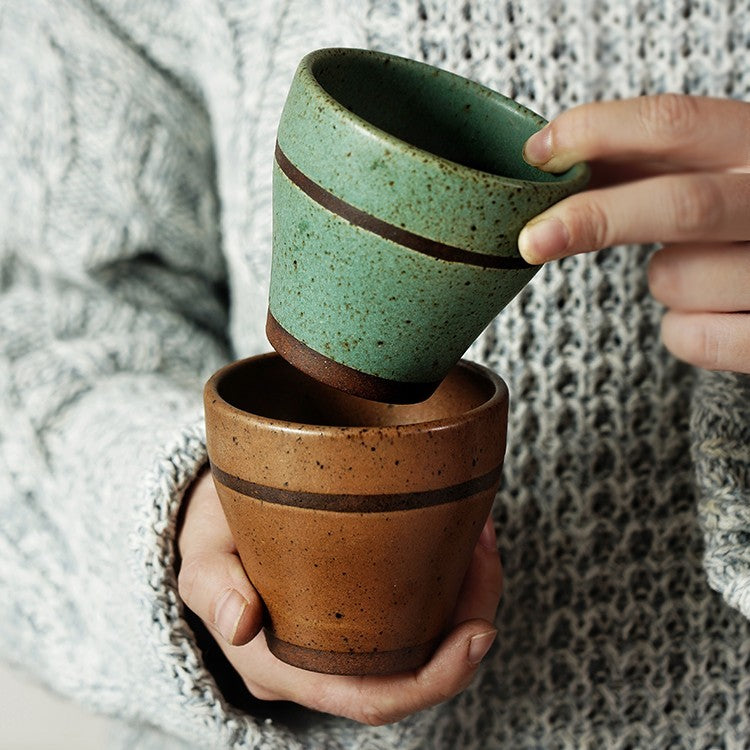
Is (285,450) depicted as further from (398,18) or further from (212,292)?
(212,292)

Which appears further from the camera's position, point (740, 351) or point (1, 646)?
point (1, 646)

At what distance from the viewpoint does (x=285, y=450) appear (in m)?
0.46

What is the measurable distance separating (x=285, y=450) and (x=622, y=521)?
1.25ft

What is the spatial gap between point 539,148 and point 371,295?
116mm

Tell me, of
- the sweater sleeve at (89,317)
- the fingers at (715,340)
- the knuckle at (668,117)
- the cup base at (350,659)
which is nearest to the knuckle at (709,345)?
the fingers at (715,340)

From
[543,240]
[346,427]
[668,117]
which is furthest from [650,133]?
[346,427]

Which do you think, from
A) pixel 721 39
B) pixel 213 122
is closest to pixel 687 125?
pixel 721 39

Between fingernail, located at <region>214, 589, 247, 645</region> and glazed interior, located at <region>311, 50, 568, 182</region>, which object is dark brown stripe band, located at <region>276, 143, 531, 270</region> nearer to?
glazed interior, located at <region>311, 50, 568, 182</region>

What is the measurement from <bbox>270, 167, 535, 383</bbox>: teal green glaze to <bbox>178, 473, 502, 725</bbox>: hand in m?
0.15

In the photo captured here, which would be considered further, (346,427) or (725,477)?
(725,477)

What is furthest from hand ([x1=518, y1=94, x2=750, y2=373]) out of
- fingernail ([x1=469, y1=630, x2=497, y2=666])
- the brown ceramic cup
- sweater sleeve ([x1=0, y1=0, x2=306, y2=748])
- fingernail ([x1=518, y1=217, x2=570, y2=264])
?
sweater sleeve ([x1=0, y1=0, x2=306, y2=748])

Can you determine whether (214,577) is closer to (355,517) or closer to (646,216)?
(355,517)

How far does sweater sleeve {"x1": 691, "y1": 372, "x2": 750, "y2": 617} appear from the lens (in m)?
0.57

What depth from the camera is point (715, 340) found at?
574 millimetres
